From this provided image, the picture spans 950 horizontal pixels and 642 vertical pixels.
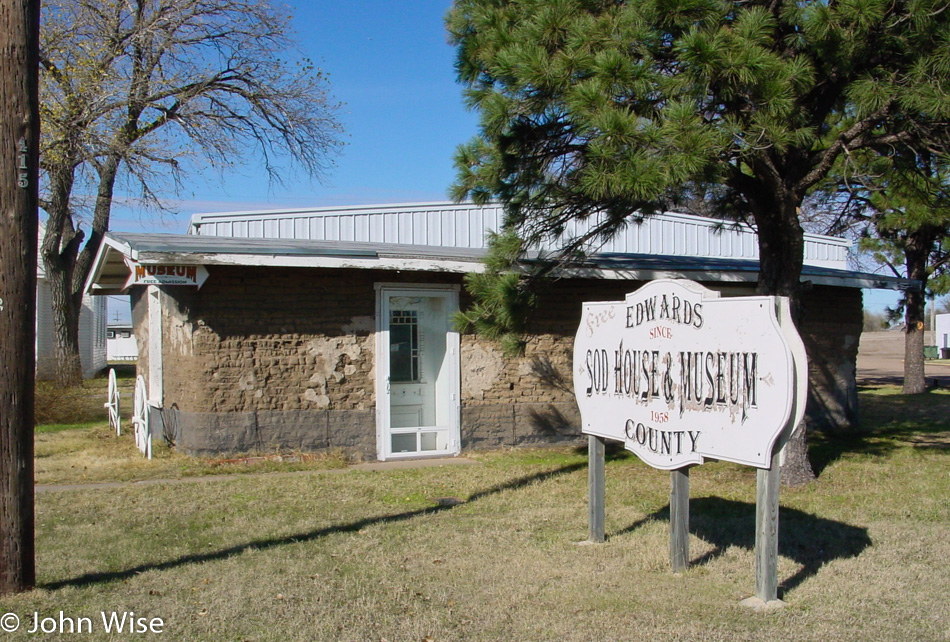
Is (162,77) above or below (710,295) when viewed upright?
above

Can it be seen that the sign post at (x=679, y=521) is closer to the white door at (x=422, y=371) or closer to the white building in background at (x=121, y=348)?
the white door at (x=422, y=371)

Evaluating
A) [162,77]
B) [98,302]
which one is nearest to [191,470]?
[162,77]

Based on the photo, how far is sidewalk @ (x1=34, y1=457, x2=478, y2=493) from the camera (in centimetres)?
898

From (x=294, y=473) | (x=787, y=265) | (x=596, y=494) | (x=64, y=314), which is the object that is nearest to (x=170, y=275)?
(x=294, y=473)

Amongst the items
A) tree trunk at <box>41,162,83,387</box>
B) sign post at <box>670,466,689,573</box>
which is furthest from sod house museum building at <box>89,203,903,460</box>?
tree trunk at <box>41,162,83,387</box>

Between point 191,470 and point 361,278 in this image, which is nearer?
point 191,470

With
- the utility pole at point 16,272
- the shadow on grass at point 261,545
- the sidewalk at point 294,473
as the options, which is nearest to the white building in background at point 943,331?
the sidewalk at point 294,473

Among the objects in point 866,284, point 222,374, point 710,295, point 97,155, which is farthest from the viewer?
point 97,155

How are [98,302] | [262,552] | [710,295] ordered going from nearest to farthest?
[710,295] → [262,552] → [98,302]

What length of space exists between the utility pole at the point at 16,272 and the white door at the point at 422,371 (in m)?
5.94

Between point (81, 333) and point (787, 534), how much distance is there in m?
28.8

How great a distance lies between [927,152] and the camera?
8680 millimetres

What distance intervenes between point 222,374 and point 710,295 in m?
6.52

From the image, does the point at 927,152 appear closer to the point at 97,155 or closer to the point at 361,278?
the point at 361,278
